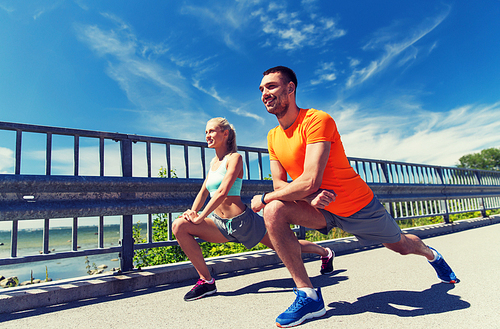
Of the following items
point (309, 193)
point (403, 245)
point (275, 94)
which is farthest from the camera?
point (403, 245)

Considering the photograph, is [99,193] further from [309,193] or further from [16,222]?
[309,193]

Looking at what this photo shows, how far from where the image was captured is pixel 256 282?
318cm

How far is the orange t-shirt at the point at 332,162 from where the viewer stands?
221 centimetres

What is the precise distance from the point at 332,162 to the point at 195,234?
1.61m

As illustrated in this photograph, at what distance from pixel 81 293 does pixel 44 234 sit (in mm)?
651

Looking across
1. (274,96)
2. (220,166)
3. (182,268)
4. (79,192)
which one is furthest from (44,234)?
(274,96)

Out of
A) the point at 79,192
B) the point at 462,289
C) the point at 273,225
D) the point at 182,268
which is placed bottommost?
the point at 462,289

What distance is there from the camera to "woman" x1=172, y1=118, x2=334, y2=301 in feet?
9.49

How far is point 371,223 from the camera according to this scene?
229 cm

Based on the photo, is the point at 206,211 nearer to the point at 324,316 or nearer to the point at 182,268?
the point at 182,268

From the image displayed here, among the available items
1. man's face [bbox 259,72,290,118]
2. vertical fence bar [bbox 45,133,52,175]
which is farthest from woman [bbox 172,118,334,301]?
vertical fence bar [bbox 45,133,52,175]

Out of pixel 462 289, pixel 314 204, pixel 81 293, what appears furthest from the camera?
pixel 81 293

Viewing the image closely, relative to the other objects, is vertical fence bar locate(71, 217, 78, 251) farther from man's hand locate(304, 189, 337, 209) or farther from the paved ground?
man's hand locate(304, 189, 337, 209)

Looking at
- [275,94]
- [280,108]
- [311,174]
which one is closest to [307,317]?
[311,174]
